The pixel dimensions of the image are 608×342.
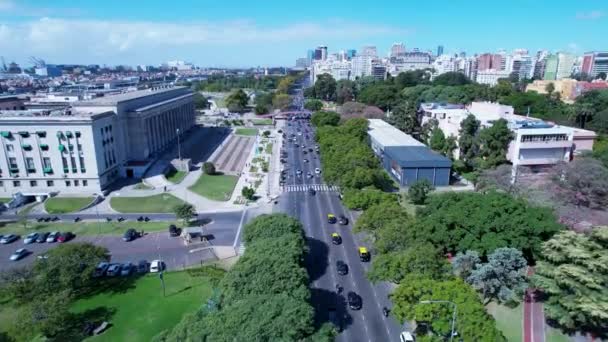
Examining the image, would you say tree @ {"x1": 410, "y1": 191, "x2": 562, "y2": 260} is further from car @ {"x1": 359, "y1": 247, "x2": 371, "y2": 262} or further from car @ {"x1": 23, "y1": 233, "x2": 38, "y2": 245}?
car @ {"x1": 23, "y1": 233, "x2": 38, "y2": 245}

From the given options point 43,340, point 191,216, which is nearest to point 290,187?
point 191,216

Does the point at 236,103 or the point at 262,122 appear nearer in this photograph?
the point at 262,122

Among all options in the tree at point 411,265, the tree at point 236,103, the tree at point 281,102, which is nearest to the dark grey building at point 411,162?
the tree at point 411,265

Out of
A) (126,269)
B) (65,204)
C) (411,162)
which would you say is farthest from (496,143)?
(65,204)

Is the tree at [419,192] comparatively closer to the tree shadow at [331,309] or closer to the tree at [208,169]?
the tree shadow at [331,309]

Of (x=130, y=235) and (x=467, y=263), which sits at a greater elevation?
(x=467, y=263)

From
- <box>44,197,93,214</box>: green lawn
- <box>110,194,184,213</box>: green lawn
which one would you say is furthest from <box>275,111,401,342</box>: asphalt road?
<box>44,197,93,214</box>: green lawn

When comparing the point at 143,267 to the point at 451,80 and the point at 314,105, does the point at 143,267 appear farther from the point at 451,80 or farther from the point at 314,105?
the point at 451,80
